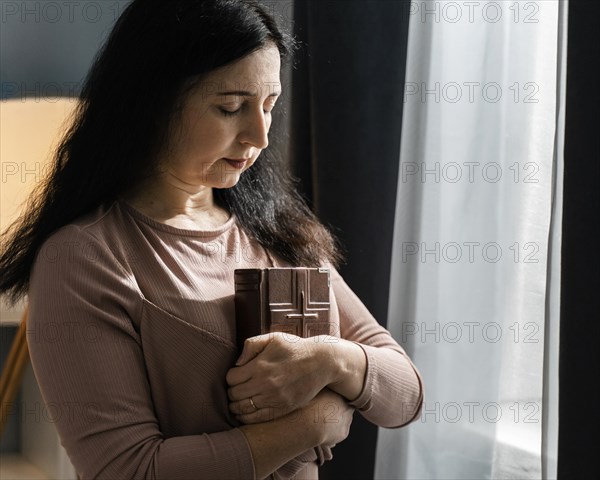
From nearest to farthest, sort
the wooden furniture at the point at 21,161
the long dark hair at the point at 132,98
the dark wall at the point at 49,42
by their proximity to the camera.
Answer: the long dark hair at the point at 132,98 → the wooden furniture at the point at 21,161 → the dark wall at the point at 49,42

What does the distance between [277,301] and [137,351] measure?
20 cm

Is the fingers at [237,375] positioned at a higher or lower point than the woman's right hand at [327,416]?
higher

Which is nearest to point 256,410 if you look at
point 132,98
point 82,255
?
point 82,255

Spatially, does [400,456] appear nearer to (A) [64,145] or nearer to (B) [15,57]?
(A) [64,145]

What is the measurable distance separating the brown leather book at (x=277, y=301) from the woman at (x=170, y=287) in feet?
0.09

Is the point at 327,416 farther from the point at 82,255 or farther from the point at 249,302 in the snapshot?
the point at 82,255

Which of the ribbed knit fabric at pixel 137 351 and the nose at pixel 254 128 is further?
the nose at pixel 254 128

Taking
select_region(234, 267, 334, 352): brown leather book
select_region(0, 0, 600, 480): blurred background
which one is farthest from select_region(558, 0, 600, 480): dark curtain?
select_region(234, 267, 334, 352): brown leather book

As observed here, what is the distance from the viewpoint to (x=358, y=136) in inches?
74.3

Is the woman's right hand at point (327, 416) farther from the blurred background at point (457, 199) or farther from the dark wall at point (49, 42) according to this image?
the dark wall at point (49, 42)

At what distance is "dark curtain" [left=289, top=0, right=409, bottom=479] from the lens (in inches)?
72.1

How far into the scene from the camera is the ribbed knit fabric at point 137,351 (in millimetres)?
1080

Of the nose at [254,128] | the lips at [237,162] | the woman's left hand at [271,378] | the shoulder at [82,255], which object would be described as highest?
the nose at [254,128]

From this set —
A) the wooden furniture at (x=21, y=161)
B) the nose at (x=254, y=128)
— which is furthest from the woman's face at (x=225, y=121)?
the wooden furniture at (x=21, y=161)
